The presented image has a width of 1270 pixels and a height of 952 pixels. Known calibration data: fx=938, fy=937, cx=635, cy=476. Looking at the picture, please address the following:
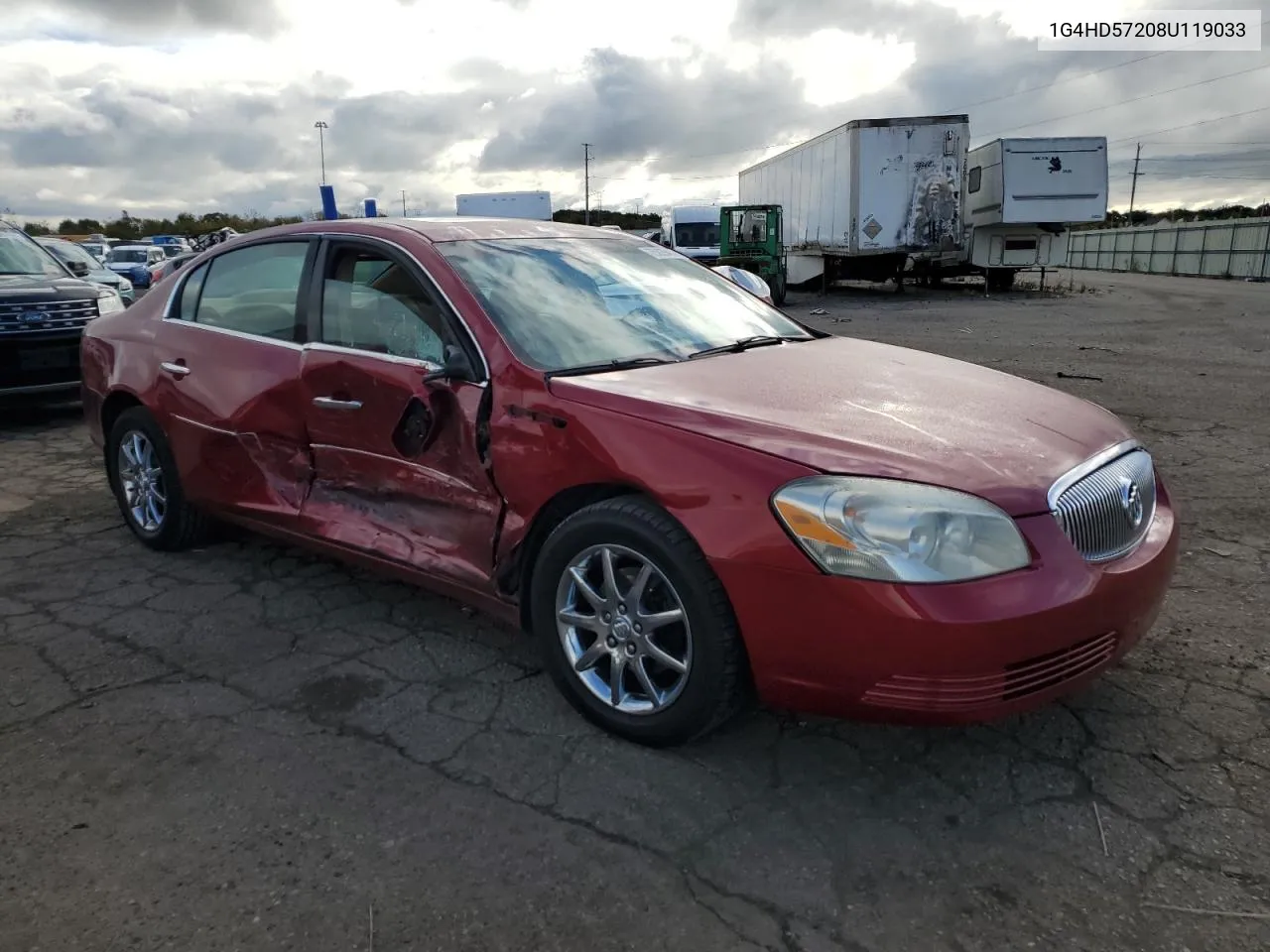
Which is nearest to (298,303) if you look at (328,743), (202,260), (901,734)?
(202,260)

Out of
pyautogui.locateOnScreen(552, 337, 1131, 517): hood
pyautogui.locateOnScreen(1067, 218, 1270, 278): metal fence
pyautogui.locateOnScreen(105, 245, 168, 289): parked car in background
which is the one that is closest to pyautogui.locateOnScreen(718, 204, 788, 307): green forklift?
pyautogui.locateOnScreen(1067, 218, 1270, 278): metal fence

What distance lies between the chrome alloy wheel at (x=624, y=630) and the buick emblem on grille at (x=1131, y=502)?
1.31 meters

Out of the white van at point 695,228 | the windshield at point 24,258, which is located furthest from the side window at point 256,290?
the white van at point 695,228

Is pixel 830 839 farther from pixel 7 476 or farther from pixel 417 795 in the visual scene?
pixel 7 476

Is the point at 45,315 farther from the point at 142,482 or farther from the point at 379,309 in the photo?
the point at 379,309

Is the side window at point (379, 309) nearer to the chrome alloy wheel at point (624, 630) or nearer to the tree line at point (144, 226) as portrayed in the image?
the chrome alloy wheel at point (624, 630)

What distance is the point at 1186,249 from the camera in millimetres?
37344

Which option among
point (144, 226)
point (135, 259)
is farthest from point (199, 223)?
point (135, 259)

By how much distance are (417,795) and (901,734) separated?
1436 millimetres

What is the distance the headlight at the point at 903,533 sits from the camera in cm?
228

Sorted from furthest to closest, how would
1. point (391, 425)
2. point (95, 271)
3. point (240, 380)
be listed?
point (95, 271), point (240, 380), point (391, 425)

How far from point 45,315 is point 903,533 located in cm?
771

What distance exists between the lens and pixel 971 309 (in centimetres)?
1914

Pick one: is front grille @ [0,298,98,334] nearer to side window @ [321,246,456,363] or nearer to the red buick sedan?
the red buick sedan
